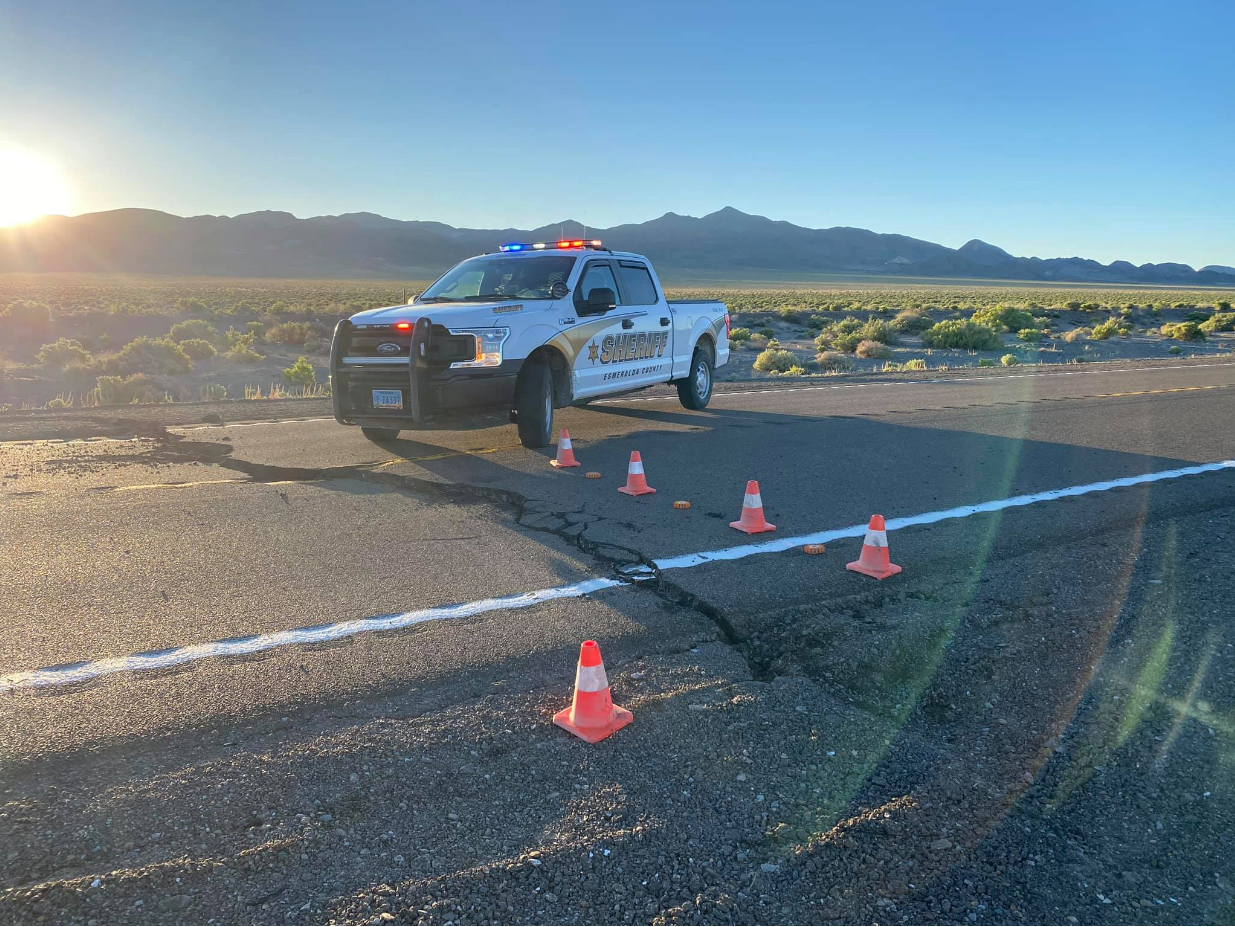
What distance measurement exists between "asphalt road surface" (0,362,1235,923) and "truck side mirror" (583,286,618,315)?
2.78 meters

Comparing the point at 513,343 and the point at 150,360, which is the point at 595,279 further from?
the point at 150,360

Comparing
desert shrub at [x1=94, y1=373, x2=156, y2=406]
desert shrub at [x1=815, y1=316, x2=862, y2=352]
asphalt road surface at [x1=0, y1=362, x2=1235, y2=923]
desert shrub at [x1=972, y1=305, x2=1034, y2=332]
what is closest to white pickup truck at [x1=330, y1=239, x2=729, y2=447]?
asphalt road surface at [x1=0, y1=362, x2=1235, y2=923]

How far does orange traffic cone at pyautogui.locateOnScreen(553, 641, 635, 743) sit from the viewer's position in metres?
3.44

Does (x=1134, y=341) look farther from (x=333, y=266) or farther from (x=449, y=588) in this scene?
(x=333, y=266)

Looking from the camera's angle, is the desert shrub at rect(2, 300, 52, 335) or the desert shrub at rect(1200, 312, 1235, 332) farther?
the desert shrub at rect(1200, 312, 1235, 332)

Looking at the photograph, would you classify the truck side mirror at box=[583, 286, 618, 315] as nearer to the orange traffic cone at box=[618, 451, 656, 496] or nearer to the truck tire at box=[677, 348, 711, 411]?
the truck tire at box=[677, 348, 711, 411]

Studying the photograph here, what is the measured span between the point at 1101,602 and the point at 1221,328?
3854 cm

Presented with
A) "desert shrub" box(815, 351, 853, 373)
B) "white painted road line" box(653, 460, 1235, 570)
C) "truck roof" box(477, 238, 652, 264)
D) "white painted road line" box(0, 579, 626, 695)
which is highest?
"truck roof" box(477, 238, 652, 264)

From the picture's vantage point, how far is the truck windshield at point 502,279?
9617 millimetres

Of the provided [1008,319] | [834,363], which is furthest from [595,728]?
[1008,319]

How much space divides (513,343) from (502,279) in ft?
5.30

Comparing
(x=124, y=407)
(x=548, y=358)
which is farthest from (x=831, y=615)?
(x=124, y=407)

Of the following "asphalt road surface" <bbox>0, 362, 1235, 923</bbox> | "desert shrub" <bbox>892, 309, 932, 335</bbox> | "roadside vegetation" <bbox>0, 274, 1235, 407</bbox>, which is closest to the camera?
"asphalt road surface" <bbox>0, 362, 1235, 923</bbox>

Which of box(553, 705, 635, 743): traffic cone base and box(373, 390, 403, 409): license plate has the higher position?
box(373, 390, 403, 409): license plate
